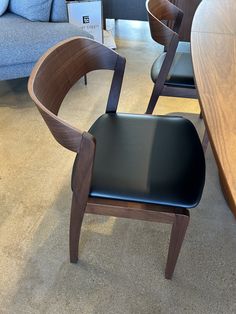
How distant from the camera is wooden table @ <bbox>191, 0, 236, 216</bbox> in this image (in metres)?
0.62

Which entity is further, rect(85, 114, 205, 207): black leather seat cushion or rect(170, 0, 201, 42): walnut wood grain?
rect(170, 0, 201, 42): walnut wood grain

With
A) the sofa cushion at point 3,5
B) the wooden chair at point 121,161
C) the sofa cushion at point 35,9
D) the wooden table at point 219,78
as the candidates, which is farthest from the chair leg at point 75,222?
the sofa cushion at point 3,5

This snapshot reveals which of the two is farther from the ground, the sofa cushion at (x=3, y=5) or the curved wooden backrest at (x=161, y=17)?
the curved wooden backrest at (x=161, y=17)

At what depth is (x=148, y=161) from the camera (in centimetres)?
105

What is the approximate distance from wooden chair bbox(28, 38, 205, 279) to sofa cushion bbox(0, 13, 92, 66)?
3.54 feet

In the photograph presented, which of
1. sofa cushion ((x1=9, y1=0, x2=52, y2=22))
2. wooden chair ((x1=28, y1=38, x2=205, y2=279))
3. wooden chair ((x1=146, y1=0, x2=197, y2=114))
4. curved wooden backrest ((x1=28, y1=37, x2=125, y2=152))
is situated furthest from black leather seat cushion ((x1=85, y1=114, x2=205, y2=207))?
sofa cushion ((x1=9, y1=0, x2=52, y2=22))

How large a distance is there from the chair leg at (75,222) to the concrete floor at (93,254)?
79 mm

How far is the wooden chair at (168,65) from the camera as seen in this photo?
1.40 m

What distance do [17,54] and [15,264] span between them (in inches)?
56.4

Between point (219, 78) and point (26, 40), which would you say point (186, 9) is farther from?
point (219, 78)

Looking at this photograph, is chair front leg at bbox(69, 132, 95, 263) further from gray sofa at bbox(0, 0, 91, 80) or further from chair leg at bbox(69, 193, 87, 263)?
gray sofa at bbox(0, 0, 91, 80)

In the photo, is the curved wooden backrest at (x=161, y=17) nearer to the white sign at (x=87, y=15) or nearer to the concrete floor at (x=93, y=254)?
the concrete floor at (x=93, y=254)

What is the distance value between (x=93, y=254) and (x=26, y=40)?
1540mm

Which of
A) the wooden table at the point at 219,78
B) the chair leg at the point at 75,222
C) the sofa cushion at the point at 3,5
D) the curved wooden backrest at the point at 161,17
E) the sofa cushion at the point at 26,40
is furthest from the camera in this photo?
the sofa cushion at the point at 3,5
